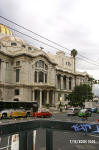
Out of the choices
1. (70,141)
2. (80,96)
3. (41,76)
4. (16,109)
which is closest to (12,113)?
(16,109)

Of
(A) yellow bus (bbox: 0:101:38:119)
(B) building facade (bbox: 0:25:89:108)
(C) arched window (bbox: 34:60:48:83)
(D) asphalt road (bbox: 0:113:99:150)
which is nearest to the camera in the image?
(D) asphalt road (bbox: 0:113:99:150)

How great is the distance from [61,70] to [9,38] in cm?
2373

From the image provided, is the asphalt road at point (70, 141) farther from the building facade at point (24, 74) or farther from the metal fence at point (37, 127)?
the building facade at point (24, 74)

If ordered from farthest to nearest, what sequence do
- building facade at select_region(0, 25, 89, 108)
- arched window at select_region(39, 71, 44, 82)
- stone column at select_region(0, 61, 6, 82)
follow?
arched window at select_region(39, 71, 44, 82) → building facade at select_region(0, 25, 89, 108) → stone column at select_region(0, 61, 6, 82)

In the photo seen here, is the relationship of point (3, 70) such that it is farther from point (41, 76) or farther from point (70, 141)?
point (70, 141)

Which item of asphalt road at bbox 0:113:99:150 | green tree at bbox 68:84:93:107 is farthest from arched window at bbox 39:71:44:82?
asphalt road at bbox 0:113:99:150

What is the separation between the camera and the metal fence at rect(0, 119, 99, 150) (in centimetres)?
585

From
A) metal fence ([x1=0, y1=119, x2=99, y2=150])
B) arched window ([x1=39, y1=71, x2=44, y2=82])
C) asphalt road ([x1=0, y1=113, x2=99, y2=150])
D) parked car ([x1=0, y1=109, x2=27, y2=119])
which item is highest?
arched window ([x1=39, y1=71, x2=44, y2=82])

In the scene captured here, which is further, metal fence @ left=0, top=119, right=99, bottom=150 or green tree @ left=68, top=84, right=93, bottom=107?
green tree @ left=68, top=84, right=93, bottom=107

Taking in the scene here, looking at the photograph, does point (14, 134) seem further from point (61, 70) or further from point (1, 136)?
point (61, 70)

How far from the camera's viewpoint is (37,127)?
6.54 meters

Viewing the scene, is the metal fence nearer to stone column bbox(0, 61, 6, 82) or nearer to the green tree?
stone column bbox(0, 61, 6, 82)

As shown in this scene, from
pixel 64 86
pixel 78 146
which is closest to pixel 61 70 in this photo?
pixel 64 86

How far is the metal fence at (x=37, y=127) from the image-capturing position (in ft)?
19.2
